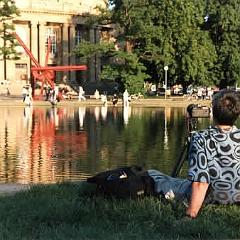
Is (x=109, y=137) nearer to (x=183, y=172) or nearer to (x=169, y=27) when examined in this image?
(x=183, y=172)

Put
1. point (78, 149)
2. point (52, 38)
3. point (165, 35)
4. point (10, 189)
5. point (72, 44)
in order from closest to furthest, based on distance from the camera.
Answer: point (10, 189) < point (78, 149) < point (165, 35) < point (72, 44) < point (52, 38)

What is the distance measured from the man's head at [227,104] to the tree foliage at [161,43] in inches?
2473

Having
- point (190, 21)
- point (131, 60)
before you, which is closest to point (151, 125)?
point (131, 60)

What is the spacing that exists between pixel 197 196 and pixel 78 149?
46.2 feet

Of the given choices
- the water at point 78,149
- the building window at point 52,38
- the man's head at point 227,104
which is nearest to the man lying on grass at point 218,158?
→ the man's head at point 227,104

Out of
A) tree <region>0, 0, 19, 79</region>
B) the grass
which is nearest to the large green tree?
tree <region>0, 0, 19, 79</region>

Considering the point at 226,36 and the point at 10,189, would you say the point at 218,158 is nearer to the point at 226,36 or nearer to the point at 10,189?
the point at 10,189

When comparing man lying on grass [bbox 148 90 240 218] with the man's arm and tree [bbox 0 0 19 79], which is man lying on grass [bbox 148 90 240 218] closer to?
the man's arm

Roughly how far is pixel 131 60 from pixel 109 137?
45514mm

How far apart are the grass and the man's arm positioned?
0.40 feet

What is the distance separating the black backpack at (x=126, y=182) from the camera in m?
7.57

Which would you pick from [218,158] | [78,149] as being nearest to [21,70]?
[78,149]

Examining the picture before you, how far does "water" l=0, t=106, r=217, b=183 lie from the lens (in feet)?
50.1

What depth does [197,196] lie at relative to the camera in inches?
265
